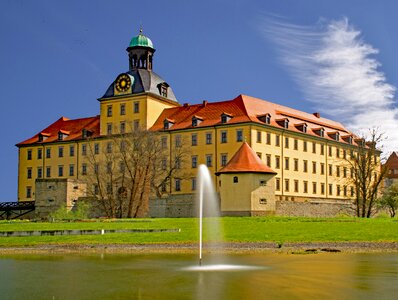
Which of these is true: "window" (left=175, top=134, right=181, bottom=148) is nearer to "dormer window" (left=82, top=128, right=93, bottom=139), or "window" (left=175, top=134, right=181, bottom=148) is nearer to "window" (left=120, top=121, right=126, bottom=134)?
"window" (left=120, top=121, right=126, bottom=134)

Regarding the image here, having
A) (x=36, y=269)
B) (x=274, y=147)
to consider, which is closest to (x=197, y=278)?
(x=36, y=269)

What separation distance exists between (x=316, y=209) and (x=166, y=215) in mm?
15784

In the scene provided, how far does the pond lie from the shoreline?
2.11m

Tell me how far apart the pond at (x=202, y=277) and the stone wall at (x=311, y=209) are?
109 ft

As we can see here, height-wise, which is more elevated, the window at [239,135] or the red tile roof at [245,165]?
the window at [239,135]

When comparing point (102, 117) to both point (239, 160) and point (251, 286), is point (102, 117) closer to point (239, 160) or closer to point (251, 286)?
point (239, 160)

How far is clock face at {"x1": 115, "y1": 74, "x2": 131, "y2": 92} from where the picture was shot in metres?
81.9

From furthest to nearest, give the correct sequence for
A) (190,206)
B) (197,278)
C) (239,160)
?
(190,206), (239,160), (197,278)

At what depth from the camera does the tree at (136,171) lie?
66.4 m

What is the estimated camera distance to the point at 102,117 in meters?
84.8

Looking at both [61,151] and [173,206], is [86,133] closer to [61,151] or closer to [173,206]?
[61,151]

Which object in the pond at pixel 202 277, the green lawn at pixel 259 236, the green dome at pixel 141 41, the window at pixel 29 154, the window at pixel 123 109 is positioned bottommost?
the pond at pixel 202 277

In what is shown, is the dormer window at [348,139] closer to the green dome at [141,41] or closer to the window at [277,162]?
the window at [277,162]

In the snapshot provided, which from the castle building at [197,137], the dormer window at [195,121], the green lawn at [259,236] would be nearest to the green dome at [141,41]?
the castle building at [197,137]
